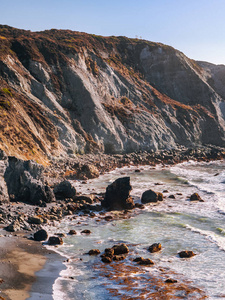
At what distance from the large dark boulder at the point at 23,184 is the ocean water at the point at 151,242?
345cm

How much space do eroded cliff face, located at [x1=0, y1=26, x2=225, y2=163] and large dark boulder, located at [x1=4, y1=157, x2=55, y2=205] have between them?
25.2ft

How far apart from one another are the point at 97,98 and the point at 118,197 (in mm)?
37243

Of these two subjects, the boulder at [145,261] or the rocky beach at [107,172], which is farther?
the boulder at [145,261]

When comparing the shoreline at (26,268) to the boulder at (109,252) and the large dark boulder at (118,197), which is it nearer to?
the boulder at (109,252)

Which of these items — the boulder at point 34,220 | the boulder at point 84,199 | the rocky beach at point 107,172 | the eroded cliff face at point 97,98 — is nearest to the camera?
the rocky beach at point 107,172

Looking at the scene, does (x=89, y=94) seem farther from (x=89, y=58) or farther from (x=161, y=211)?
(x=161, y=211)

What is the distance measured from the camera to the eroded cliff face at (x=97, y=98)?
40.2m

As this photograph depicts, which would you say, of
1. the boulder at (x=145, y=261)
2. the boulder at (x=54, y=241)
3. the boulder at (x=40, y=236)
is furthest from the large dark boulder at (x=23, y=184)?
the boulder at (x=145, y=261)

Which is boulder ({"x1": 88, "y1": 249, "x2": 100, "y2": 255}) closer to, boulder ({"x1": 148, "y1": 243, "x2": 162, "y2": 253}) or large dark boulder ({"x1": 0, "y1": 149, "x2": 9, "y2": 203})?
boulder ({"x1": 148, "y1": 243, "x2": 162, "y2": 253})

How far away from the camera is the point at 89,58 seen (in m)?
66.7

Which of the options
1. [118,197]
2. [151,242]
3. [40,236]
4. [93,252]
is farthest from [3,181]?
[151,242]

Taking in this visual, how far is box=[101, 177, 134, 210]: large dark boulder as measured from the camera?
79.5 ft

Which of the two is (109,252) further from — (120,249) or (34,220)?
(34,220)

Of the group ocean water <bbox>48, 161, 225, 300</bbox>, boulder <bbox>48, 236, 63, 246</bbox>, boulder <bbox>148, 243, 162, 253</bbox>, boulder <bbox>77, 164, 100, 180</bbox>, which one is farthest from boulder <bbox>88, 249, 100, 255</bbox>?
boulder <bbox>77, 164, 100, 180</bbox>
